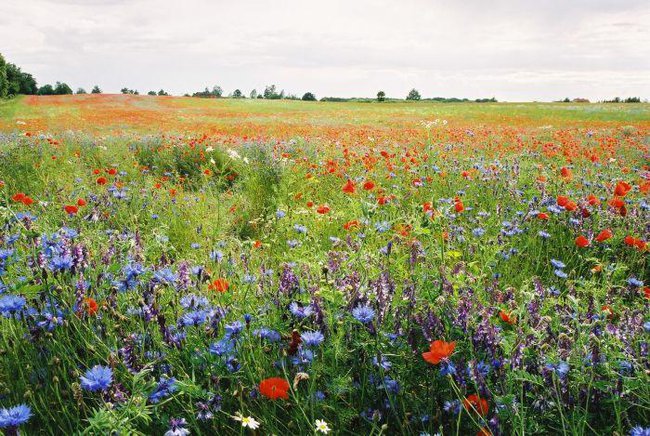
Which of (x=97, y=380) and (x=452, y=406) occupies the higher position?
(x=97, y=380)

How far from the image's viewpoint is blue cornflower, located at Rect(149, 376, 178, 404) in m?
1.60

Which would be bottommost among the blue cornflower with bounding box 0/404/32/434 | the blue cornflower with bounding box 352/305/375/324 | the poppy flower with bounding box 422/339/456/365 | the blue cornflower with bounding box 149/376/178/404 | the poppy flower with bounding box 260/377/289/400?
the blue cornflower with bounding box 149/376/178/404

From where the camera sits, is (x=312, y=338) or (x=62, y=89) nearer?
(x=312, y=338)

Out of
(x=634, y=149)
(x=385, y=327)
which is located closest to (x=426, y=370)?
(x=385, y=327)

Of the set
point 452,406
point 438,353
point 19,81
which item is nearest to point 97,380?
point 438,353

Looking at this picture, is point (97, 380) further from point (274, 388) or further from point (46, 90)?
point (46, 90)

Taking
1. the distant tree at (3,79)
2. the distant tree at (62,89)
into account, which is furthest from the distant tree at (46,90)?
the distant tree at (3,79)

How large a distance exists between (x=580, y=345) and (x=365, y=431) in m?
0.86

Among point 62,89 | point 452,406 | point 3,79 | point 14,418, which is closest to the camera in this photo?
point 14,418

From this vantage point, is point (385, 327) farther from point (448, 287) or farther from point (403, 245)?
point (403, 245)

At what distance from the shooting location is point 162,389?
5.50 feet

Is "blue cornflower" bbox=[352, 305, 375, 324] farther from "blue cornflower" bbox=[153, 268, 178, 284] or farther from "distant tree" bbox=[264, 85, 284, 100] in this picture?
"distant tree" bbox=[264, 85, 284, 100]

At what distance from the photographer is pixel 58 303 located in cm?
203

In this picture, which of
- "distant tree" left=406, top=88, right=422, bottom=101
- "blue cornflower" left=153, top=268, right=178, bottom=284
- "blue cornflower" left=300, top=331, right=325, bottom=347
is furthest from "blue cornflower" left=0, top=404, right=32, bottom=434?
"distant tree" left=406, top=88, right=422, bottom=101
